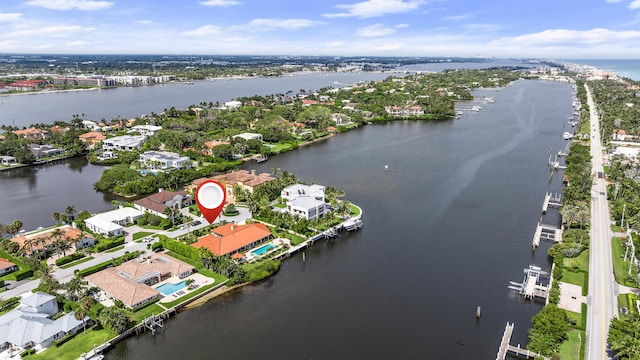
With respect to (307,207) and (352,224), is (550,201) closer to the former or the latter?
(352,224)

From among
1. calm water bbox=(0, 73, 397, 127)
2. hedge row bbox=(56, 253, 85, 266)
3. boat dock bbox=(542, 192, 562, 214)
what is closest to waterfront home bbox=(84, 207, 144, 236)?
hedge row bbox=(56, 253, 85, 266)

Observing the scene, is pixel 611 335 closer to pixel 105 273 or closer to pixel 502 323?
pixel 502 323

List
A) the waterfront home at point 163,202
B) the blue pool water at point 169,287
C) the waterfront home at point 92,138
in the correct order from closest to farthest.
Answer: the blue pool water at point 169,287, the waterfront home at point 163,202, the waterfront home at point 92,138

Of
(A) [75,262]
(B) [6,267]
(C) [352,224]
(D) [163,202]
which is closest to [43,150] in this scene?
(D) [163,202]

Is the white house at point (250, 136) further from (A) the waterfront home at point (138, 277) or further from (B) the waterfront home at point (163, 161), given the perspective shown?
(A) the waterfront home at point (138, 277)

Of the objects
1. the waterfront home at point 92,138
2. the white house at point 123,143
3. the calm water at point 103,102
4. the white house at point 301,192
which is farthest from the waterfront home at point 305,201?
the calm water at point 103,102

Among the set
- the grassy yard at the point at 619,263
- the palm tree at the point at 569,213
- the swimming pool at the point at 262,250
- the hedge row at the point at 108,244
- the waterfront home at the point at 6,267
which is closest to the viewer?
the grassy yard at the point at 619,263
